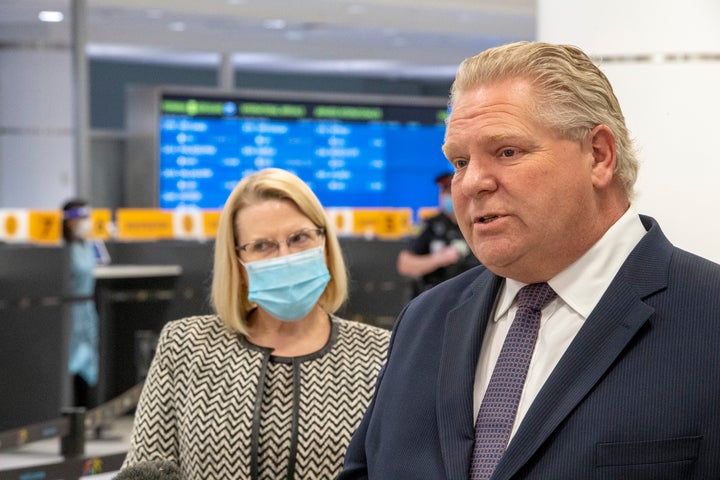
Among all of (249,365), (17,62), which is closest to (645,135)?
(249,365)

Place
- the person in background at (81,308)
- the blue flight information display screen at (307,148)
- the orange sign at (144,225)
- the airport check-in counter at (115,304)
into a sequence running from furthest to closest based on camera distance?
the blue flight information display screen at (307,148) → the orange sign at (144,225) → the person in background at (81,308) → the airport check-in counter at (115,304)

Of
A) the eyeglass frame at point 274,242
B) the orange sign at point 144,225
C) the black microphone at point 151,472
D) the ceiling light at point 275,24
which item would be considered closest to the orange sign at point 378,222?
the orange sign at point 144,225

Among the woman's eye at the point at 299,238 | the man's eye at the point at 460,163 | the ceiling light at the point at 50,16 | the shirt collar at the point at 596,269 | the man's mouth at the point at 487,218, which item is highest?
the ceiling light at the point at 50,16

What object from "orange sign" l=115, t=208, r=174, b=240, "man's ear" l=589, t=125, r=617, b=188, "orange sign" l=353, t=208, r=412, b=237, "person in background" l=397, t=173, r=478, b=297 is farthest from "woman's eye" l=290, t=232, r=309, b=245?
"orange sign" l=353, t=208, r=412, b=237

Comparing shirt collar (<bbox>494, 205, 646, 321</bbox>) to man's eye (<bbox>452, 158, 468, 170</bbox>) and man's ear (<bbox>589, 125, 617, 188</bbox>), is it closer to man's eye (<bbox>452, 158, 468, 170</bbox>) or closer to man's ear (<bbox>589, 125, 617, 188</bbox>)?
man's ear (<bbox>589, 125, 617, 188</bbox>)

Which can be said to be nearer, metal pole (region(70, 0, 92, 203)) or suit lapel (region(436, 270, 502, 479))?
suit lapel (region(436, 270, 502, 479))

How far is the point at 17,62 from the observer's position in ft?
48.1

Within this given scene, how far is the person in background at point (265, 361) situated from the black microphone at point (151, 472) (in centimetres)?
28

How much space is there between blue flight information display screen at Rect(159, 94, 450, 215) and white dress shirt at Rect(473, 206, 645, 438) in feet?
43.3

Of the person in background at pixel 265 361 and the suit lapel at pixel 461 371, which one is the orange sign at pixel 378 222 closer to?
the person in background at pixel 265 361

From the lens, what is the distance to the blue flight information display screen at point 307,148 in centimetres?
1454

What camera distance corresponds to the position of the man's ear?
151 cm

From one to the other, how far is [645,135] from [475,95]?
167cm

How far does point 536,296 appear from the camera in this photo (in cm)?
154
